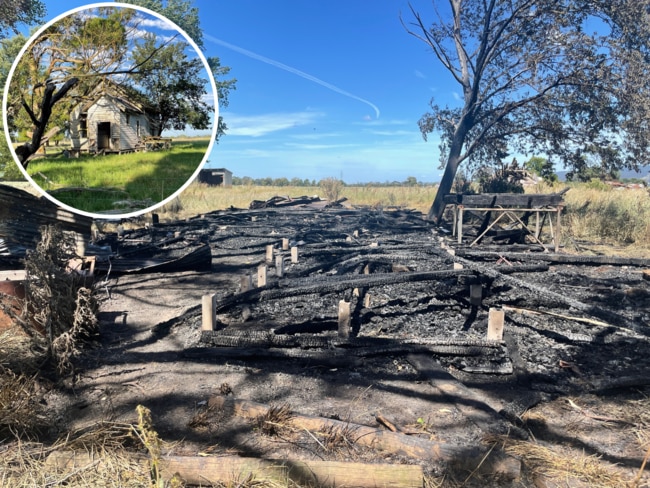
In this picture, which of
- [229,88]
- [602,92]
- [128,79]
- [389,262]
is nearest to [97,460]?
[128,79]

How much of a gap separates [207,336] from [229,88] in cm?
2020

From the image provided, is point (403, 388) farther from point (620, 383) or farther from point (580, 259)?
point (580, 259)

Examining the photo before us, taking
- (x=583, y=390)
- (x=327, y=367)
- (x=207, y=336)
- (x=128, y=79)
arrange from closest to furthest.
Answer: (x=128, y=79) → (x=583, y=390) → (x=327, y=367) → (x=207, y=336)

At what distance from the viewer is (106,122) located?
1.76m

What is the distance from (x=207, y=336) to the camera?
522 centimetres

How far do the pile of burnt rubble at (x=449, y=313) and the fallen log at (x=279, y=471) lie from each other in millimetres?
2080

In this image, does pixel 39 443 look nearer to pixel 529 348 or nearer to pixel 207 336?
pixel 207 336

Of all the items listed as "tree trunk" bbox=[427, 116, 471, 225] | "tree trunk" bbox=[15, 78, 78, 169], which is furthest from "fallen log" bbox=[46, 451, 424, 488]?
"tree trunk" bbox=[427, 116, 471, 225]

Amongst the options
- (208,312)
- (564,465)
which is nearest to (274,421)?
(564,465)

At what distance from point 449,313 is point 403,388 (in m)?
2.52

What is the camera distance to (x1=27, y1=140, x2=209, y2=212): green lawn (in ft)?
5.88

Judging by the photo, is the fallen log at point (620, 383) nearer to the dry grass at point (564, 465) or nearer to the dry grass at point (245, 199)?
the dry grass at point (564, 465)

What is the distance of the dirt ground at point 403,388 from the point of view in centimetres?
325

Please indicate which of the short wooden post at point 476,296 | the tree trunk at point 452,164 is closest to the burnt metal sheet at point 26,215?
the short wooden post at point 476,296
